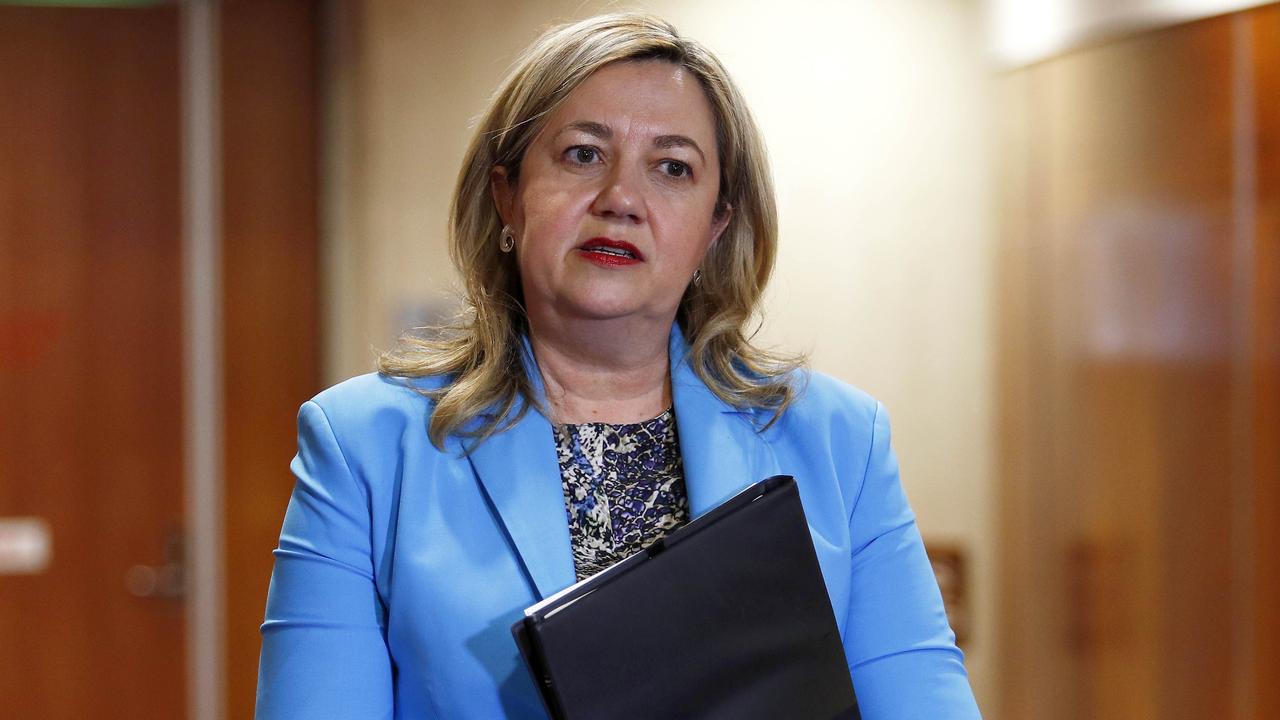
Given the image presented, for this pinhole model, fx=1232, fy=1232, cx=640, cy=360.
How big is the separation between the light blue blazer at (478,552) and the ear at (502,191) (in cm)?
19

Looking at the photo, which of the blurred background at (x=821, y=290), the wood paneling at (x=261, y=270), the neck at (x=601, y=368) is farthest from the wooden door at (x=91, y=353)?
the neck at (x=601, y=368)

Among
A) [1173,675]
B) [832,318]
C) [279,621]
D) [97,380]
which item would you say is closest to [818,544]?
[279,621]

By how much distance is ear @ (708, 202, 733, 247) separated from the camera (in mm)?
1543

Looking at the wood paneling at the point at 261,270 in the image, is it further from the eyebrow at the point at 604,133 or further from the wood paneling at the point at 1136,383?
the eyebrow at the point at 604,133

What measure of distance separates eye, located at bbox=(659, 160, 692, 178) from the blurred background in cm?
116

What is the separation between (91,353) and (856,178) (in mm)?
1911

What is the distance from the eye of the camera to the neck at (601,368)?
1422 millimetres

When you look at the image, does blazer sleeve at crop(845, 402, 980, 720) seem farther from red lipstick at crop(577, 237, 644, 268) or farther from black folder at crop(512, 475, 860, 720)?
red lipstick at crop(577, 237, 644, 268)

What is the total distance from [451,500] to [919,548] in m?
0.53

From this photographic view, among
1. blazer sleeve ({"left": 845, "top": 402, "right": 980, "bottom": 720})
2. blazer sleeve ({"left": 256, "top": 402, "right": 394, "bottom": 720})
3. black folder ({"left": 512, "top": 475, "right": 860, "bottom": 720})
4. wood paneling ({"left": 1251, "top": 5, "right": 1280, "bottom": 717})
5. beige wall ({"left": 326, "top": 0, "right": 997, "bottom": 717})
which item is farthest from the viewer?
beige wall ({"left": 326, "top": 0, "right": 997, "bottom": 717})

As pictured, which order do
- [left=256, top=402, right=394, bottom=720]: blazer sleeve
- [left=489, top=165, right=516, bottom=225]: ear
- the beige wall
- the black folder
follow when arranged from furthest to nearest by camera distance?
the beige wall < [left=489, top=165, right=516, bottom=225]: ear < [left=256, top=402, right=394, bottom=720]: blazer sleeve < the black folder

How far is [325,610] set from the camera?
1222 millimetres

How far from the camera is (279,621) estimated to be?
1226mm

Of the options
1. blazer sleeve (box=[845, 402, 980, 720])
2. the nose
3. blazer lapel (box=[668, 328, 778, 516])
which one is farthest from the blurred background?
the nose
